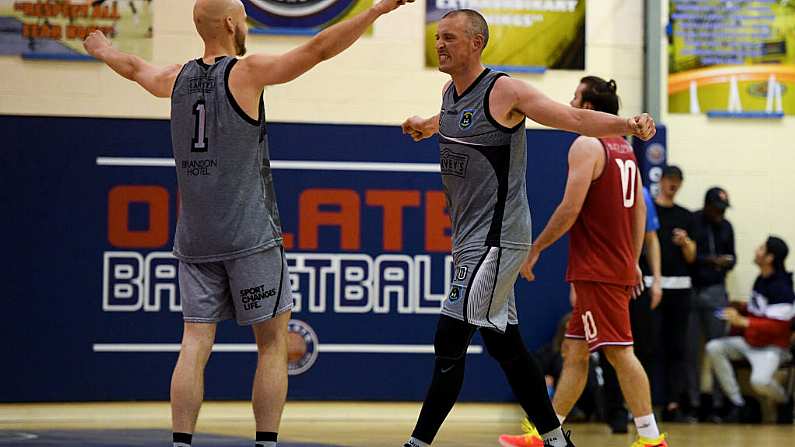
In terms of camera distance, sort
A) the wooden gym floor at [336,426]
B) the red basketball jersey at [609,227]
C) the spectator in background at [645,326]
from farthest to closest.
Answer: the spectator in background at [645,326] < the wooden gym floor at [336,426] < the red basketball jersey at [609,227]

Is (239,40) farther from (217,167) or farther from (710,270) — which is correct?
(710,270)

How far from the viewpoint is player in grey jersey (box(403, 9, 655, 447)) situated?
4.66 m

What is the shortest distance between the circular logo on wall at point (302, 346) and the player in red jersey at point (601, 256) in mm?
2850

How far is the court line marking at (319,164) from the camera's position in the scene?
Answer: 8.34m

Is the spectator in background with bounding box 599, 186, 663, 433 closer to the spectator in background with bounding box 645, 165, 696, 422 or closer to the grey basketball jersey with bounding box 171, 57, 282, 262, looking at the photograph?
the spectator in background with bounding box 645, 165, 696, 422

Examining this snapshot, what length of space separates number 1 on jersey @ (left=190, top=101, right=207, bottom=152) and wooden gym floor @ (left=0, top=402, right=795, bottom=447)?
268 cm

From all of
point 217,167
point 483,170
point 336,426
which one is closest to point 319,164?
point 336,426

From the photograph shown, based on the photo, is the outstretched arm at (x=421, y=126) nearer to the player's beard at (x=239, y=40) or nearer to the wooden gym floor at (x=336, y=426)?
the player's beard at (x=239, y=40)

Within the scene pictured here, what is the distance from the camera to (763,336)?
866cm

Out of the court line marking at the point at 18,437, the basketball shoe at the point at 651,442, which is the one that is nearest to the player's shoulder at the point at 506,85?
the basketball shoe at the point at 651,442

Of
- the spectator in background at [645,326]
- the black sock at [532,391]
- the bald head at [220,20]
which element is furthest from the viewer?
the spectator in background at [645,326]

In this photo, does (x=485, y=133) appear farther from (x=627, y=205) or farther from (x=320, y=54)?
(x=627, y=205)

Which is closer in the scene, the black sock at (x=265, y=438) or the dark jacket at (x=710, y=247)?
the black sock at (x=265, y=438)

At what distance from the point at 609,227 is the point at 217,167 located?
2.25 metres
